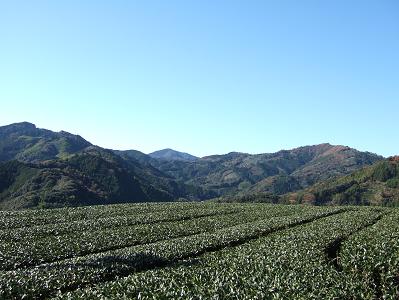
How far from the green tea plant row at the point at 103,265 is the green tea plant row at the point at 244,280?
306 cm

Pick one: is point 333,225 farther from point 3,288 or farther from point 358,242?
point 3,288

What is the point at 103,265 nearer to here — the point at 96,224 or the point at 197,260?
the point at 197,260

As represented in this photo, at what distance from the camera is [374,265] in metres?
27.4

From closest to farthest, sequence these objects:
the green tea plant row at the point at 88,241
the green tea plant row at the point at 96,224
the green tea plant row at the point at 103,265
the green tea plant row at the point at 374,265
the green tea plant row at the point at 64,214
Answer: the green tea plant row at the point at 374,265
the green tea plant row at the point at 103,265
the green tea plant row at the point at 88,241
the green tea plant row at the point at 96,224
the green tea plant row at the point at 64,214

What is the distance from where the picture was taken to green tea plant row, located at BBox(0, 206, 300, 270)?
1368 inches

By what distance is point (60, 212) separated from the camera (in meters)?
66.9

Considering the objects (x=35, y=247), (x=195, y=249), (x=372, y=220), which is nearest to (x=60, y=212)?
(x=35, y=247)

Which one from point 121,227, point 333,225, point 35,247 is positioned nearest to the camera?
point 35,247

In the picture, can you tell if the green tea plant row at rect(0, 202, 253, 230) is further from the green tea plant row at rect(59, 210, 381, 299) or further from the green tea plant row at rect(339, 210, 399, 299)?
the green tea plant row at rect(339, 210, 399, 299)

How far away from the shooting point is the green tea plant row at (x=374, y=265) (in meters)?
23.2

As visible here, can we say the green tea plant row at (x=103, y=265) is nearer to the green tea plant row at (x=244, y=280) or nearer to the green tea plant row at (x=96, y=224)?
the green tea plant row at (x=244, y=280)

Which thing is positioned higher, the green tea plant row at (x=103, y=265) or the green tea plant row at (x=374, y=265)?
the green tea plant row at (x=374, y=265)

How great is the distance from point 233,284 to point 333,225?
99.5 feet

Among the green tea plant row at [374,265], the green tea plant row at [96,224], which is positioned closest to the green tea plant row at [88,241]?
the green tea plant row at [96,224]
